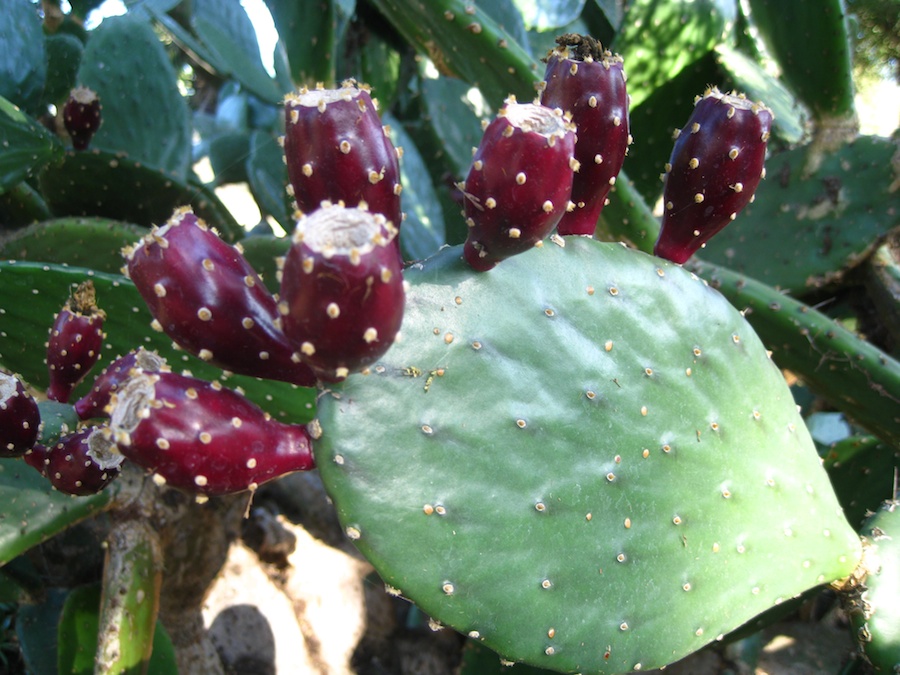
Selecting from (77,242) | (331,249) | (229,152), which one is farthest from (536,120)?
(229,152)

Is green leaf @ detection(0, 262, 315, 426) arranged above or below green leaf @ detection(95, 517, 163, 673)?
above

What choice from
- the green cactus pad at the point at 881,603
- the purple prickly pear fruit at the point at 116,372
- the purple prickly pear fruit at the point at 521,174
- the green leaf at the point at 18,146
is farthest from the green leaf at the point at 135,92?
the green cactus pad at the point at 881,603

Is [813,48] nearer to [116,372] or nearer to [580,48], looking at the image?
[580,48]

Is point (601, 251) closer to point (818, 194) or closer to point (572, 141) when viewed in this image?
point (572, 141)

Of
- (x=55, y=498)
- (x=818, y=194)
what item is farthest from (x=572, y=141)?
(x=818, y=194)

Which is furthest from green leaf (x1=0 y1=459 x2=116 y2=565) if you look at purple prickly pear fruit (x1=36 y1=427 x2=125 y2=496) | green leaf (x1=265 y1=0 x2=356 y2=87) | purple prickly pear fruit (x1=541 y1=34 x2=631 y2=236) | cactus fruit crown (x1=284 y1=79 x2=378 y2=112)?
green leaf (x1=265 y1=0 x2=356 y2=87)

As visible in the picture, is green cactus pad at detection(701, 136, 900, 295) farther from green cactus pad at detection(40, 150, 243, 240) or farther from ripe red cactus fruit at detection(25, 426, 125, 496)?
ripe red cactus fruit at detection(25, 426, 125, 496)
